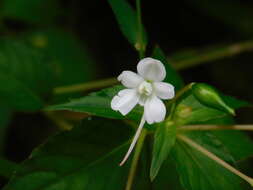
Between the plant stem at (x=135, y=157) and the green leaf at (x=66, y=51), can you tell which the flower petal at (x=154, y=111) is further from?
the green leaf at (x=66, y=51)

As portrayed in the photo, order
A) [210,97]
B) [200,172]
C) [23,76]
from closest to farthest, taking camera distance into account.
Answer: [210,97], [200,172], [23,76]

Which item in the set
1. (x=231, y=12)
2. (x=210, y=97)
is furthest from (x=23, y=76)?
(x=231, y=12)

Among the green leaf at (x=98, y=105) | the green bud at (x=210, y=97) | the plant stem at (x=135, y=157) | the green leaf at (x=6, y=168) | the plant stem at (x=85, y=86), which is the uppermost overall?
the plant stem at (x=85, y=86)

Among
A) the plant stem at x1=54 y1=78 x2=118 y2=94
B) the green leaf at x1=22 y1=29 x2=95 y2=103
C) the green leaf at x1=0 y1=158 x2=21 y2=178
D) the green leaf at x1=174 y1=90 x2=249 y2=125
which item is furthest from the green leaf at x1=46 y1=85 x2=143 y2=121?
the green leaf at x1=22 y1=29 x2=95 y2=103

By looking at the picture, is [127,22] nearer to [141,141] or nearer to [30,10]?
[141,141]

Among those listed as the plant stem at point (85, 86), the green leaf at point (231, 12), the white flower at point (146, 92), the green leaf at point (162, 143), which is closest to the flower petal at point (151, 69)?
the white flower at point (146, 92)

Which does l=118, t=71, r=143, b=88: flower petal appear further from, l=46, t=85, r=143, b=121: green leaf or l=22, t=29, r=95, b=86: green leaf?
l=22, t=29, r=95, b=86: green leaf
